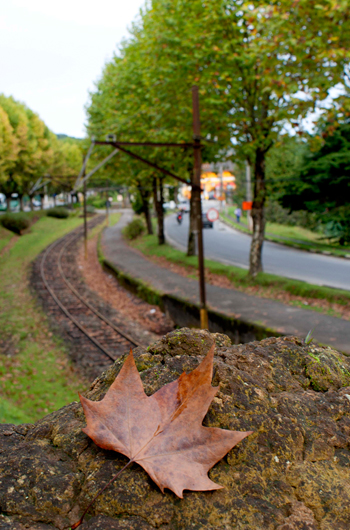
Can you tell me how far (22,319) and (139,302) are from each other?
516 centimetres

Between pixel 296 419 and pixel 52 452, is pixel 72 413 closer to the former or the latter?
pixel 52 452

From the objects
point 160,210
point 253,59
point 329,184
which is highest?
point 253,59

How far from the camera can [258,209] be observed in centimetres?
1673

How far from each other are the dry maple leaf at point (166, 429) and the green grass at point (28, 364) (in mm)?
6971

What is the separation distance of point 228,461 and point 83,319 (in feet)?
50.4

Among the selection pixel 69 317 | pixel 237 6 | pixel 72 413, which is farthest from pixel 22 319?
pixel 72 413

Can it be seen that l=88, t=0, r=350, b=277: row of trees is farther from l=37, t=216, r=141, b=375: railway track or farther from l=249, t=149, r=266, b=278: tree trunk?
l=37, t=216, r=141, b=375: railway track

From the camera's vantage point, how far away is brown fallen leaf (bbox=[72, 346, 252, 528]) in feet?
4.49

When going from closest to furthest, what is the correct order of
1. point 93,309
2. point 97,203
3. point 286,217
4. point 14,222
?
point 93,309 → point 14,222 → point 286,217 → point 97,203

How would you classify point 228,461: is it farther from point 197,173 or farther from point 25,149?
point 25,149

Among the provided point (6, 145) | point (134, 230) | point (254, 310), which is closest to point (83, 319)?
point (254, 310)

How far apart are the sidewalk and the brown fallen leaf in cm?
556

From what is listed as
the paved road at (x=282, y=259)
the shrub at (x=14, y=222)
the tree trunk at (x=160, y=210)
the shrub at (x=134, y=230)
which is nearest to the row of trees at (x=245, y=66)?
the paved road at (x=282, y=259)

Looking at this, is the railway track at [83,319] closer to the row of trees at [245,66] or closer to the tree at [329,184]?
the row of trees at [245,66]
